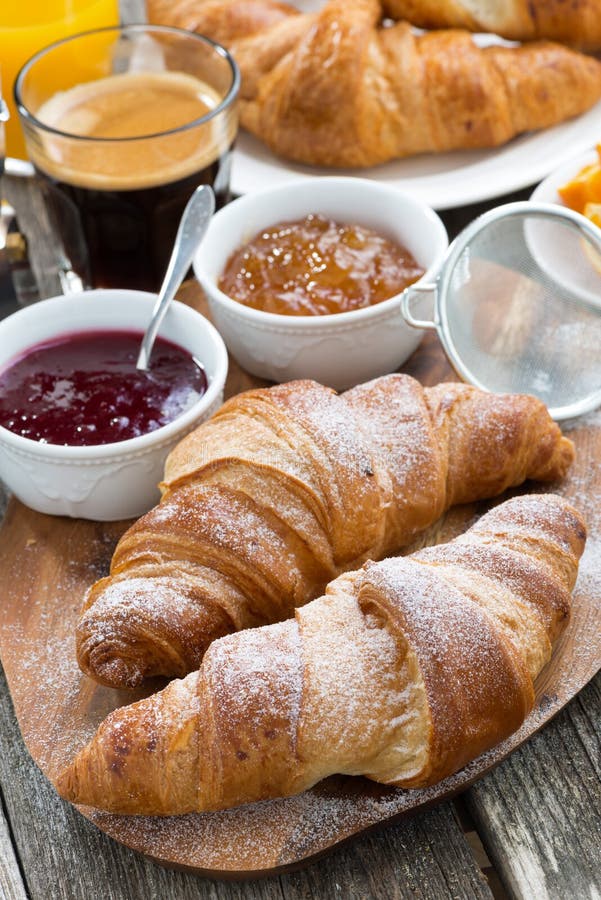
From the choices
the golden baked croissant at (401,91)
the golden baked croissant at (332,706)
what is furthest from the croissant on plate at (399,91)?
the golden baked croissant at (332,706)

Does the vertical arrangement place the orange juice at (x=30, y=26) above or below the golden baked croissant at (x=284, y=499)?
above

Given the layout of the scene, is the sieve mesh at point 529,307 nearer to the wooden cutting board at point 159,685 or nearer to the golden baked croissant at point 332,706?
the wooden cutting board at point 159,685

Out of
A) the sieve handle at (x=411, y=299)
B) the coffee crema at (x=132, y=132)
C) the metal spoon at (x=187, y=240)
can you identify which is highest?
the coffee crema at (x=132, y=132)

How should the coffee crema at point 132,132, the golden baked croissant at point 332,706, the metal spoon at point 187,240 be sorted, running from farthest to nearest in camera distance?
1. the coffee crema at point 132,132
2. the metal spoon at point 187,240
3. the golden baked croissant at point 332,706

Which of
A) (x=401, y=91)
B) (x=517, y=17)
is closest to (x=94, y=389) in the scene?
(x=401, y=91)

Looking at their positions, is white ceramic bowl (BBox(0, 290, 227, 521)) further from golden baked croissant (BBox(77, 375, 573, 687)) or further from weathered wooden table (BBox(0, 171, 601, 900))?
weathered wooden table (BBox(0, 171, 601, 900))

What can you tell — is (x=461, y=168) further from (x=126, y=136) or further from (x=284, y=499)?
(x=284, y=499)

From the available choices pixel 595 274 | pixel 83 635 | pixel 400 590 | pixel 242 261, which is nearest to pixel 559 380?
pixel 595 274

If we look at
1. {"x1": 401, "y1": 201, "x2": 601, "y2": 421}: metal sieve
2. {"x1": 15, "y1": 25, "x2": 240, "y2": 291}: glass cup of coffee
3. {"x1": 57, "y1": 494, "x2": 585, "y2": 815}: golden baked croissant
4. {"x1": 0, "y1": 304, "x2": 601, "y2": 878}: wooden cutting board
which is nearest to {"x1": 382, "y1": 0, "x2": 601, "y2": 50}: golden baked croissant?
{"x1": 15, "y1": 25, "x2": 240, "y2": 291}: glass cup of coffee
